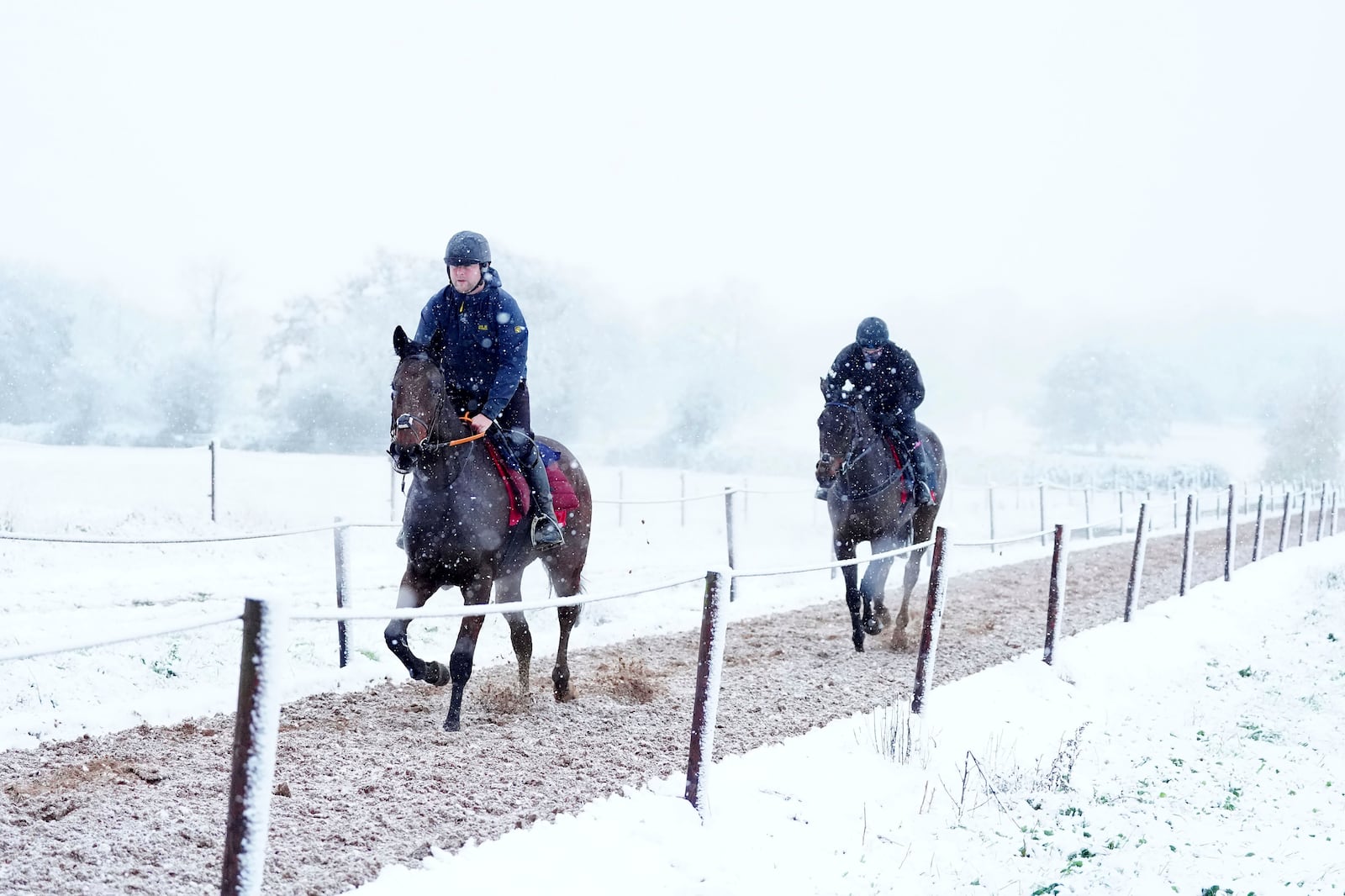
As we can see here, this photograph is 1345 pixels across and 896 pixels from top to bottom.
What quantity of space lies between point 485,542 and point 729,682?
2.36m

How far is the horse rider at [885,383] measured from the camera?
8617mm

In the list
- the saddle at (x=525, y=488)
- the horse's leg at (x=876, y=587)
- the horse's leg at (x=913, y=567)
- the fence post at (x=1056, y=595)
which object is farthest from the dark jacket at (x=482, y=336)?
the fence post at (x=1056, y=595)

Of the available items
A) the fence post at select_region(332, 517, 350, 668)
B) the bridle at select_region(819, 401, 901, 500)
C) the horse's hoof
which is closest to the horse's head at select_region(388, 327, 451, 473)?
the horse's hoof

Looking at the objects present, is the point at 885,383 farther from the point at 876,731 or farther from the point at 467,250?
the point at 467,250

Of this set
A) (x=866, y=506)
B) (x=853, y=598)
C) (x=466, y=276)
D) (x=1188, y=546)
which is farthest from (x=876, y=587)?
(x=1188, y=546)

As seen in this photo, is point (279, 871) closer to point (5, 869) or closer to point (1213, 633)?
point (5, 869)

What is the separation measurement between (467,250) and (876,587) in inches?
188

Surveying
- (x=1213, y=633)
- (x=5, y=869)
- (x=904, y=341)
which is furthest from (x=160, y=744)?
(x=904, y=341)

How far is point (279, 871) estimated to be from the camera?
11.6 feet

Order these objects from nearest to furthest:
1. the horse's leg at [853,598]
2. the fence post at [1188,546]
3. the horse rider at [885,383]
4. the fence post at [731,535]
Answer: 1. the horse's leg at [853,598]
2. the horse rider at [885,383]
3. the fence post at [731,535]
4. the fence post at [1188,546]

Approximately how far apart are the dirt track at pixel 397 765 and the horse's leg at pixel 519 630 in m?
0.21

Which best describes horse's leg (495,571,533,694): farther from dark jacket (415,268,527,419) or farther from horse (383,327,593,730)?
dark jacket (415,268,527,419)

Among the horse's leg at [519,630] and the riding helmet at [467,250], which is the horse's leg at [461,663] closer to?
the horse's leg at [519,630]

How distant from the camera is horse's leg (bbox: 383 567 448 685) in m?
5.43
